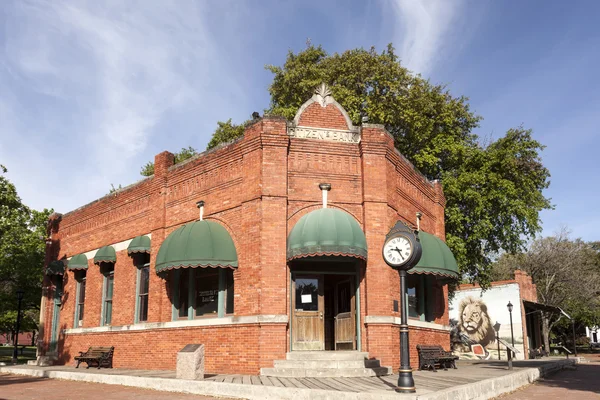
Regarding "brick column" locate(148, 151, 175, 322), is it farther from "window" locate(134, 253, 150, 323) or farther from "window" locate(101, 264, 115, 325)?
"window" locate(101, 264, 115, 325)

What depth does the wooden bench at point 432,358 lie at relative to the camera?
1602cm

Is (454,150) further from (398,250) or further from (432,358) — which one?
(398,250)

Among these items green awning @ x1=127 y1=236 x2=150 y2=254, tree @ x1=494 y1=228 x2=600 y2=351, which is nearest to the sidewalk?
green awning @ x1=127 y1=236 x2=150 y2=254

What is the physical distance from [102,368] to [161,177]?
23.2 feet

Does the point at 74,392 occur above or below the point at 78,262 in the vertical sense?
below

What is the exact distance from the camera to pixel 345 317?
15.5m

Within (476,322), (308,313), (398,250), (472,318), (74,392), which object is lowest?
(74,392)

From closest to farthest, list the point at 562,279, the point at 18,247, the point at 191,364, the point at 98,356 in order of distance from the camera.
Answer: the point at 191,364 → the point at 98,356 → the point at 18,247 → the point at 562,279

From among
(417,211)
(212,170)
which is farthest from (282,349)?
(417,211)

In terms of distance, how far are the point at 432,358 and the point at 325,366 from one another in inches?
180

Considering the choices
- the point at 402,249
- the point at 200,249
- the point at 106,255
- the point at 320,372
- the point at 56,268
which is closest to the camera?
the point at 402,249

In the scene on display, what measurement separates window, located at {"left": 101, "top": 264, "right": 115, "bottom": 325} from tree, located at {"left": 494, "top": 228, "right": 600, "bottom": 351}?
31.6 m

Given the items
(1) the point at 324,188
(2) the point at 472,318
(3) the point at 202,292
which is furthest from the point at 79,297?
(2) the point at 472,318

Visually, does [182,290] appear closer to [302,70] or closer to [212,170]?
[212,170]
